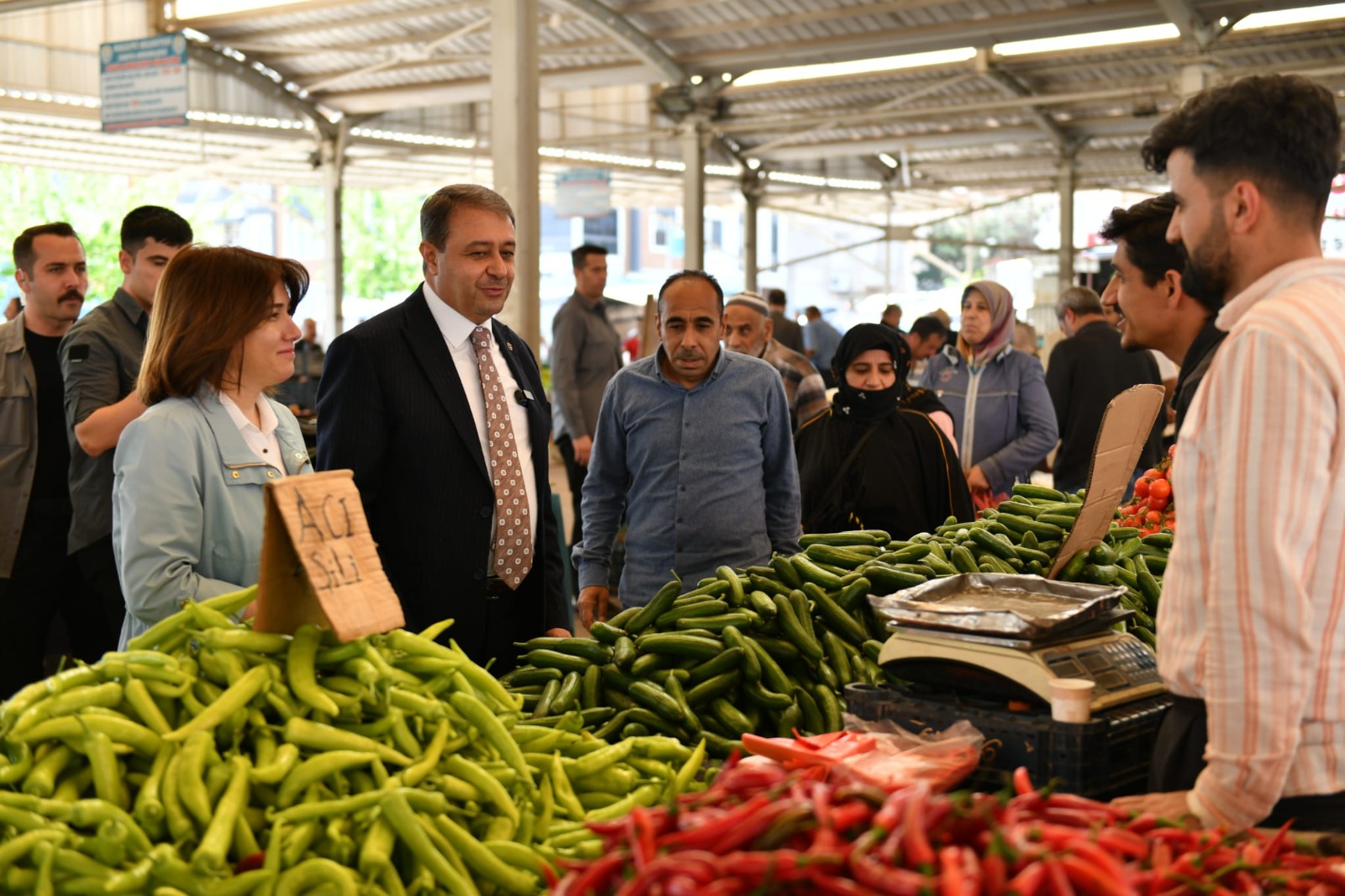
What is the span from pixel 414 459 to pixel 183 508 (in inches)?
27.7

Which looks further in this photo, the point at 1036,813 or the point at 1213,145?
the point at 1213,145

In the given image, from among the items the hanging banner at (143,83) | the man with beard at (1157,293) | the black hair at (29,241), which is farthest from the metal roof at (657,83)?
the man with beard at (1157,293)

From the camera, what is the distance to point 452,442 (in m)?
3.31

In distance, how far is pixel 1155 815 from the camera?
181 centimetres

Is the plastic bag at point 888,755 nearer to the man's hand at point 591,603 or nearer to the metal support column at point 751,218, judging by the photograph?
the man's hand at point 591,603

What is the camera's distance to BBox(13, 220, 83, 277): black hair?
4539mm

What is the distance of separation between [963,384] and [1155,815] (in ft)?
A: 15.7

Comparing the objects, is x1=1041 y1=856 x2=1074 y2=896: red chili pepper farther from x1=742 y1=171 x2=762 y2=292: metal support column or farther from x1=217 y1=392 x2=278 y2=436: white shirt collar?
x1=742 y1=171 x2=762 y2=292: metal support column

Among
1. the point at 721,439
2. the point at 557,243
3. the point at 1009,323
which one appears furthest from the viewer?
the point at 557,243

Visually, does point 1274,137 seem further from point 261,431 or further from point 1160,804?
point 261,431

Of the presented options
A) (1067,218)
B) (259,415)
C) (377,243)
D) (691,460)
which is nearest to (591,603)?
(691,460)

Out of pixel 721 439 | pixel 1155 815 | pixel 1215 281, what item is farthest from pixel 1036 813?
pixel 721 439

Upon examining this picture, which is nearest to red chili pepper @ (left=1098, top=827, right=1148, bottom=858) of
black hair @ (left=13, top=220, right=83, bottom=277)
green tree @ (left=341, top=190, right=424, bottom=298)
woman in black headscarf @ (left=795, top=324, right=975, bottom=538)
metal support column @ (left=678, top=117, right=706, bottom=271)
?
woman in black headscarf @ (left=795, top=324, right=975, bottom=538)

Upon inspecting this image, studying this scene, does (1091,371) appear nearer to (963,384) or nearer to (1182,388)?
(963,384)
